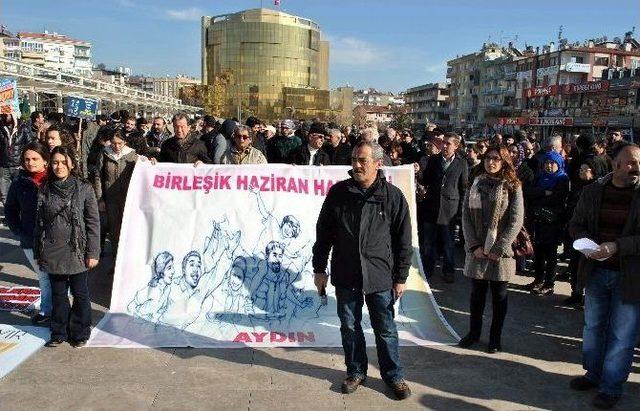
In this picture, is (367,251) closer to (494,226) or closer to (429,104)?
(494,226)

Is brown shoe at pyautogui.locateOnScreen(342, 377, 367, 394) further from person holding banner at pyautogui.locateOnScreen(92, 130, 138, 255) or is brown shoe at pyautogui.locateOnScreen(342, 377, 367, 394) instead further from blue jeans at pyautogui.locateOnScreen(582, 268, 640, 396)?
person holding banner at pyautogui.locateOnScreen(92, 130, 138, 255)

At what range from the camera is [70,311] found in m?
4.50

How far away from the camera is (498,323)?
4492 mm

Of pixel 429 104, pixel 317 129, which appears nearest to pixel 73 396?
pixel 317 129

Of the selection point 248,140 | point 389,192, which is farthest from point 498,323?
point 248,140

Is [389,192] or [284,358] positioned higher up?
[389,192]

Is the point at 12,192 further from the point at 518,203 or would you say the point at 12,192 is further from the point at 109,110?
the point at 109,110

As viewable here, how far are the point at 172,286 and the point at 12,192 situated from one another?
164cm

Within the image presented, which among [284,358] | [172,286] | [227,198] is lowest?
[284,358]

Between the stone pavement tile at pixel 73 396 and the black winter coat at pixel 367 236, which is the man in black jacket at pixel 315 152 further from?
the stone pavement tile at pixel 73 396

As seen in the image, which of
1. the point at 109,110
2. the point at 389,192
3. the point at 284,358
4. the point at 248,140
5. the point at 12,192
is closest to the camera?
the point at 389,192

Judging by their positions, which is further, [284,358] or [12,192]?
[12,192]

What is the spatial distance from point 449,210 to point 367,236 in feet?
11.1

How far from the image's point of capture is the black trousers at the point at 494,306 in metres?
4.45
